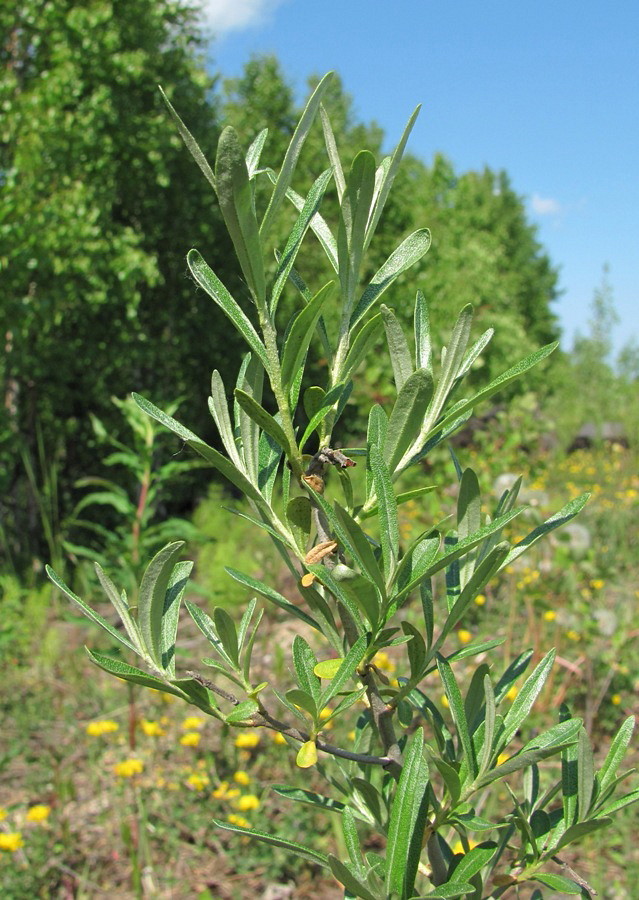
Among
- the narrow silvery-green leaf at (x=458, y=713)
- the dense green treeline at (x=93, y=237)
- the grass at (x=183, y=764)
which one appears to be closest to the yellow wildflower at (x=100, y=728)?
the grass at (x=183, y=764)

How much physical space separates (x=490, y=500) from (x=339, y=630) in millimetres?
2974

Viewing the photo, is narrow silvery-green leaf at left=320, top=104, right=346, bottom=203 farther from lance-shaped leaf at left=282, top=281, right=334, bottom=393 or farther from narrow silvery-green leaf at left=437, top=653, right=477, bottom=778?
narrow silvery-green leaf at left=437, top=653, right=477, bottom=778

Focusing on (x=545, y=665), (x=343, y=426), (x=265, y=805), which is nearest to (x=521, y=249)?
(x=343, y=426)

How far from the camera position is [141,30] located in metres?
5.52

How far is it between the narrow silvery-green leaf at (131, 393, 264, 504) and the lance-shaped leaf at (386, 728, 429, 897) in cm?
19

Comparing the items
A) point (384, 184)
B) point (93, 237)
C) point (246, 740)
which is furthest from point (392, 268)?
point (93, 237)

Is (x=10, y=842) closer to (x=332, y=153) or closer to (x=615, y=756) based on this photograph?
(x=615, y=756)

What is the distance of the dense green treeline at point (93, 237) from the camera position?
4.71 meters

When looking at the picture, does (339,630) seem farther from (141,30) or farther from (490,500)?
(141,30)

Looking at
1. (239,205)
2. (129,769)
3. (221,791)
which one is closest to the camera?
(239,205)

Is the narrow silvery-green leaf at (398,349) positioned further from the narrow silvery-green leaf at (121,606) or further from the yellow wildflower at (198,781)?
the yellow wildflower at (198,781)

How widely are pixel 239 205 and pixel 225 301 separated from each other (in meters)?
0.07

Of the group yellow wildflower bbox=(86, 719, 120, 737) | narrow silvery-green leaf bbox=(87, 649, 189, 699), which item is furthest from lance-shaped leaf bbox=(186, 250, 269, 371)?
yellow wildflower bbox=(86, 719, 120, 737)

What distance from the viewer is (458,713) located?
52cm
